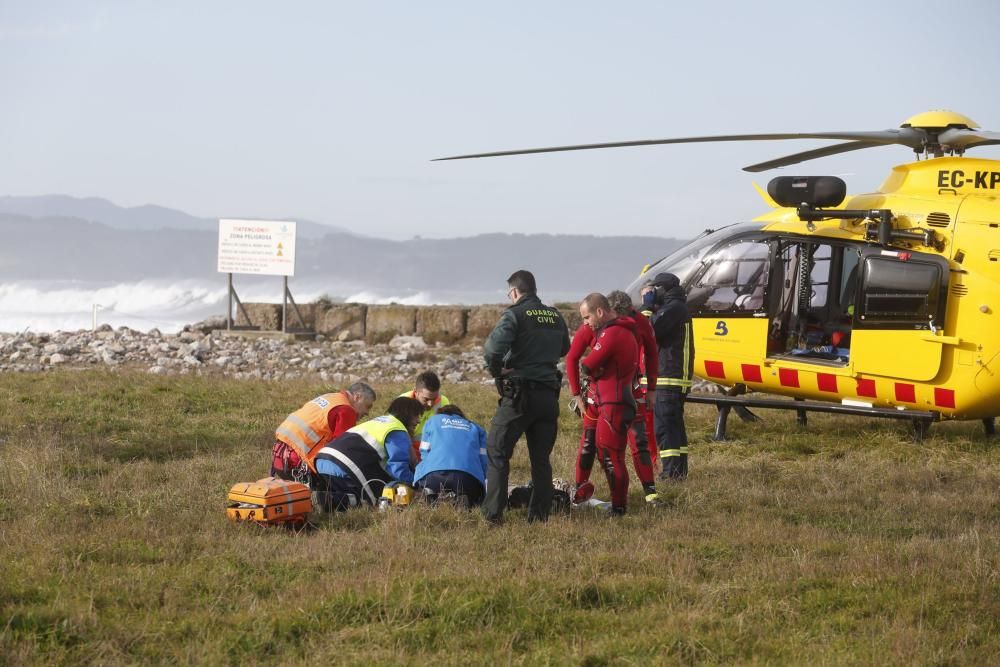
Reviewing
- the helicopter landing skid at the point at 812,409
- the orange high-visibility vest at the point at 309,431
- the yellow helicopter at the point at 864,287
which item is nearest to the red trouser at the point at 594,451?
the orange high-visibility vest at the point at 309,431

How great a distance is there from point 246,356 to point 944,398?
15117mm

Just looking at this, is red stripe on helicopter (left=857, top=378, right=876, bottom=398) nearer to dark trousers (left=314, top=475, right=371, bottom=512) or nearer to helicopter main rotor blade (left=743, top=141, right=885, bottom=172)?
helicopter main rotor blade (left=743, top=141, right=885, bottom=172)

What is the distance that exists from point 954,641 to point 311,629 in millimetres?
3176

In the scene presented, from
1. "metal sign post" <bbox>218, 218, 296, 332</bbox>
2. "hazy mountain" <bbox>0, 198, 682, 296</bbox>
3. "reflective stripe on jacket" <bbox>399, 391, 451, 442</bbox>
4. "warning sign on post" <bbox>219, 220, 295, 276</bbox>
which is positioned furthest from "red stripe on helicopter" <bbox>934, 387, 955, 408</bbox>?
"hazy mountain" <bbox>0, 198, 682, 296</bbox>

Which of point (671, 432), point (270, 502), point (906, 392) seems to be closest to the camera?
point (270, 502)

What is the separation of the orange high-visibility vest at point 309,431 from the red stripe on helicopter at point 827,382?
577cm

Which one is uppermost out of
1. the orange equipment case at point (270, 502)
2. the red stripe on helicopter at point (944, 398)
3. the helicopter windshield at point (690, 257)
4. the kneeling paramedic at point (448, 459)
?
the helicopter windshield at point (690, 257)

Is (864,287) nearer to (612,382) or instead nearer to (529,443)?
(612,382)

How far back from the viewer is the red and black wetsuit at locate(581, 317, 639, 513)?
849 centimetres

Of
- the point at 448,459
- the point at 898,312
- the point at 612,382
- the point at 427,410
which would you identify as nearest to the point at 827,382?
the point at 898,312

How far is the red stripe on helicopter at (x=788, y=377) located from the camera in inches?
493

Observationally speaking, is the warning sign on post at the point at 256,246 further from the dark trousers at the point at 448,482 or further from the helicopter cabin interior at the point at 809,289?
the dark trousers at the point at 448,482

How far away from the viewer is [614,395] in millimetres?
8570

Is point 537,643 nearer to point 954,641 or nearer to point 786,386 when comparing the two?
point 954,641
